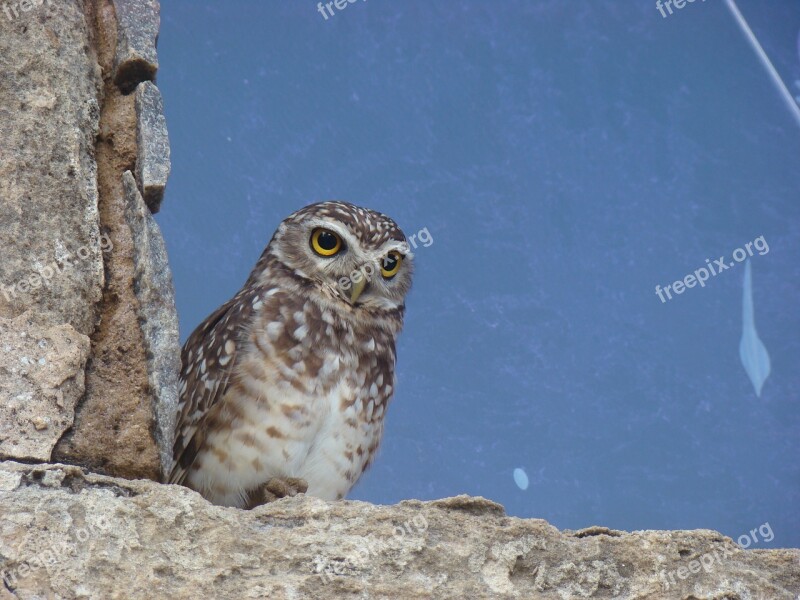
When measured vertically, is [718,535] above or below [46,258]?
below

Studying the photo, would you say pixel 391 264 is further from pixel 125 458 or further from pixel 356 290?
pixel 125 458

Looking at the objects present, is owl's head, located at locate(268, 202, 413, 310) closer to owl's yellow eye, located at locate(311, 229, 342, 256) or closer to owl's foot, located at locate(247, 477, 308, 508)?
owl's yellow eye, located at locate(311, 229, 342, 256)

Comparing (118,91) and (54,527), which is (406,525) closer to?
(54,527)

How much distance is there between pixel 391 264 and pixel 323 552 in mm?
1827

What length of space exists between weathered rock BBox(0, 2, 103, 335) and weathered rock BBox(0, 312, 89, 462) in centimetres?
5

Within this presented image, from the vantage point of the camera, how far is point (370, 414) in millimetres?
3736

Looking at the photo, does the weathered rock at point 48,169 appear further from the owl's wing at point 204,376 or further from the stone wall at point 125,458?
the owl's wing at point 204,376

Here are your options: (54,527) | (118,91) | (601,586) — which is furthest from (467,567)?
(118,91)

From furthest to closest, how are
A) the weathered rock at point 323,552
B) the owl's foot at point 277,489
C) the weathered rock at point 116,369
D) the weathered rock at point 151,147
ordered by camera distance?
the owl's foot at point 277,489 < the weathered rock at point 151,147 < the weathered rock at point 116,369 < the weathered rock at point 323,552

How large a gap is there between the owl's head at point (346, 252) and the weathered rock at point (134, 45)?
108 centimetres

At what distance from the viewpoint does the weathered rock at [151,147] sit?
9.10 feet

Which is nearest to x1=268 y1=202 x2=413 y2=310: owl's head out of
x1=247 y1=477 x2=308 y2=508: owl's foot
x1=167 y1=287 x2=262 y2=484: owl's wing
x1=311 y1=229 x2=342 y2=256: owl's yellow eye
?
x1=311 y1=229 x2=342 y2=256: owl's yellow eye

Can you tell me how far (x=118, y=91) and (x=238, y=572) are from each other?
1.37 metres

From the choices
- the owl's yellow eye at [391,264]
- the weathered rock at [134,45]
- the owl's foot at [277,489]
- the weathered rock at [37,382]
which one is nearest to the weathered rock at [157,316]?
the weathered rock at [37,382]
